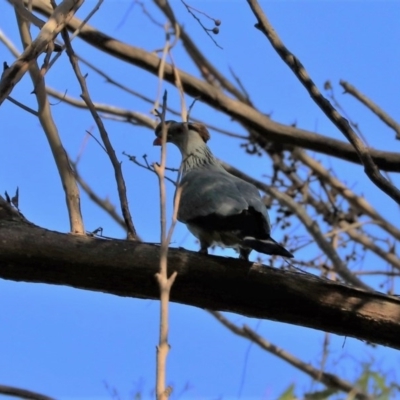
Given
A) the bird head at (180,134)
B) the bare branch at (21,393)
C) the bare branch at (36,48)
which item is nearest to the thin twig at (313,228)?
the bird head at (180,134)

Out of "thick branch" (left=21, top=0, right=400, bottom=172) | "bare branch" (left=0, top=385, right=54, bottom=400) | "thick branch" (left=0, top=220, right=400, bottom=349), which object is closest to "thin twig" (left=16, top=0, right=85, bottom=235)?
"thick branch" (left=0, top=220, right=400, bottom=349)

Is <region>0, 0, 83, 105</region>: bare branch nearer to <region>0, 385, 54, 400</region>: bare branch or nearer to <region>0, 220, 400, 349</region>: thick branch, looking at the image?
<region>0, 220, 400, 349</region>: thick branch

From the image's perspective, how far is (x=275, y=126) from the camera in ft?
15.5

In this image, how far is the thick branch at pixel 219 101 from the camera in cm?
458

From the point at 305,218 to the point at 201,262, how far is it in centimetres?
318

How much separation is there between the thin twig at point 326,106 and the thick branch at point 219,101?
1340 millimetres

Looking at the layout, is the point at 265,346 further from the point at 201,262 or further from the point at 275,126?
the point at 201,262

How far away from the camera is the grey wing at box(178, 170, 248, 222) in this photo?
3.17 m

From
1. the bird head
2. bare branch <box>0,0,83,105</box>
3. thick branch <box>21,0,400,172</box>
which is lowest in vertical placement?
bare branch <box>0,0,83,105</box>

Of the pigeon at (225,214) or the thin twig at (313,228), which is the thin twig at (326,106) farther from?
the thin twig at (313,228)

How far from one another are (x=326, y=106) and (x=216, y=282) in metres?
0.91

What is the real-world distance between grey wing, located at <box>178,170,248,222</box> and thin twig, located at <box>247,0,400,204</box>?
1.71 ft

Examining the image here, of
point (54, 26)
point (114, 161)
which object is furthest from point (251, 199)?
point (54, 26)

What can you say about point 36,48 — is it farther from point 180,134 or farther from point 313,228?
point 313,228
